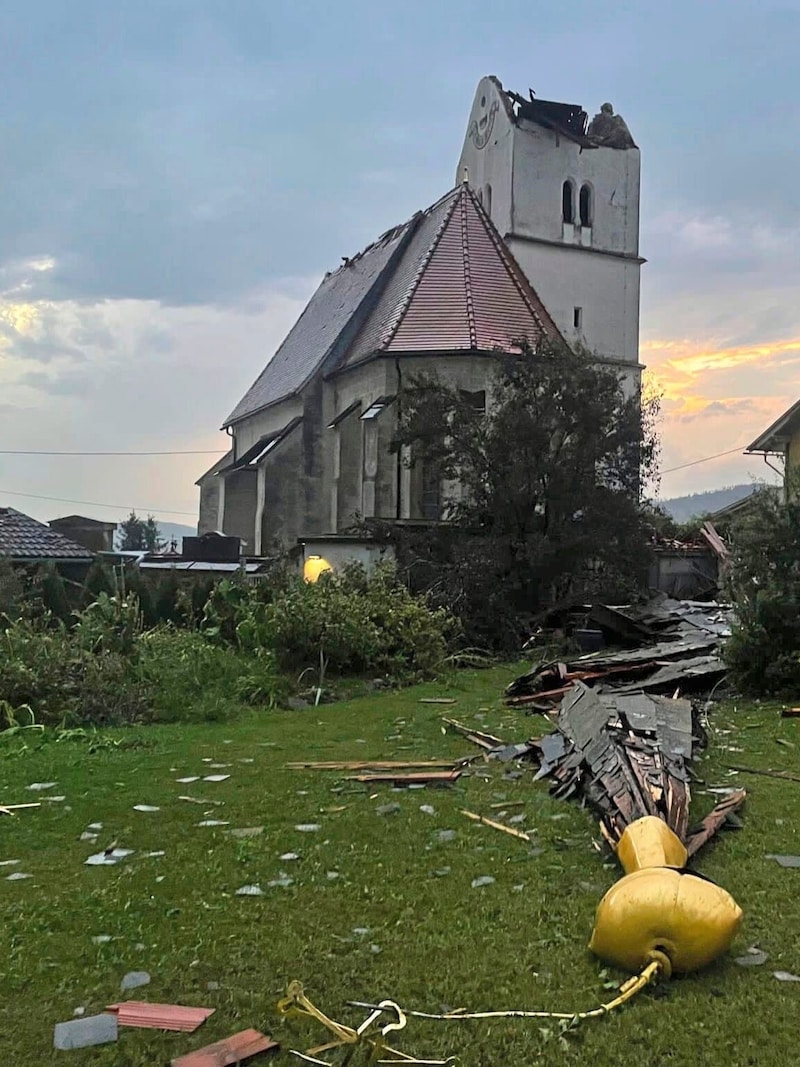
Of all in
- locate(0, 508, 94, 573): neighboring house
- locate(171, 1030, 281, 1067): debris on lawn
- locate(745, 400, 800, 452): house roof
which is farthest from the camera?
locate(745, 400, 800, 452): house roof

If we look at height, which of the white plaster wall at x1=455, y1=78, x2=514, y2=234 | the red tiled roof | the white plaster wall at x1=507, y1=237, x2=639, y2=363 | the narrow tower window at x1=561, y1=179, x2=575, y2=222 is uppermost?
the white plaster wall at x1=455, y1=78, x2=514, y2=234

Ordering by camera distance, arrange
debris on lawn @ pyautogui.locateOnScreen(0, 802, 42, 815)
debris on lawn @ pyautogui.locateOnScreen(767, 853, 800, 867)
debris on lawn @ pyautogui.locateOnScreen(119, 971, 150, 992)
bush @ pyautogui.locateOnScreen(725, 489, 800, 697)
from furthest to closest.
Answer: bush @ pyautogui.locateOnScreen(725, 489, 800, 697) < debris on lawn @ pyautogui.locateOnScreen(0, 802, 42, 815) < debris on lawn @ pyautogui.locateOnScreen(767, 853, 800, 867) < debris on lawn @ pyautogui.locateOnScreen(119, 971, 150, 992)

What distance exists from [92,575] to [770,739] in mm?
13259

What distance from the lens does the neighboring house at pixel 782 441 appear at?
2150 centimetres

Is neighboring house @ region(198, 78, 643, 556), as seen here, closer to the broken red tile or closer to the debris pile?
the debris pile

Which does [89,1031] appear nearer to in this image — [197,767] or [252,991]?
[252,991]

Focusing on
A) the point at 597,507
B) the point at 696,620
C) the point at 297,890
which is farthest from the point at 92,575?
the point at 297,890

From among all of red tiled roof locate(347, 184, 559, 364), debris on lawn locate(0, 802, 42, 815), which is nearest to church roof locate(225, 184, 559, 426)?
red tiled roof locate(347, 184, 559, 364)

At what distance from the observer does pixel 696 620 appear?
13531mm

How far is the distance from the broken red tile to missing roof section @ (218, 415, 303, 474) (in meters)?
23.9

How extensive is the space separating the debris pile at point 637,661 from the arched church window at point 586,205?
27.3 m

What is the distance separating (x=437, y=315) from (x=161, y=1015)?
2244cm

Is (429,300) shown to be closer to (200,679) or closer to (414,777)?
(200,679)

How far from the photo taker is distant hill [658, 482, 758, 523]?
22844 millimetres
